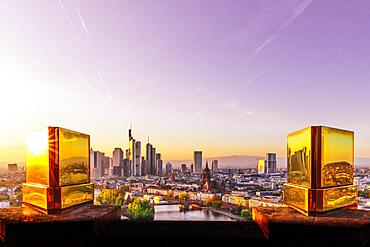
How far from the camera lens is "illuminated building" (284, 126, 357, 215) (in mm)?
1678

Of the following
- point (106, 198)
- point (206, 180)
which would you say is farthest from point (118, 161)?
point (106, 198)

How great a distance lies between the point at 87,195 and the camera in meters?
1.95

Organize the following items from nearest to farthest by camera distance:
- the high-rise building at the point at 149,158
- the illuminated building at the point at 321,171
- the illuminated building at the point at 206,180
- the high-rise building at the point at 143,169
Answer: the illuminated building at the point at 321,171
the high-rise building at the point at 149,158
the high-rise building at the point at 143,169
the illuminated building at the point at 206,180

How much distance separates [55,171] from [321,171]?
1.60 metres

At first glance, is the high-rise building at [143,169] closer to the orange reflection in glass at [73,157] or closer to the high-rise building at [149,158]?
the high-rise building at [149,158]

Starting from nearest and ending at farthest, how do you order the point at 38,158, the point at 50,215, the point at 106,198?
the point at 50,215 < the point at 38,158 < the point at 106,198

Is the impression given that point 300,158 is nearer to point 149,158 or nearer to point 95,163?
point 95,163

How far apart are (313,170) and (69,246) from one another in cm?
144

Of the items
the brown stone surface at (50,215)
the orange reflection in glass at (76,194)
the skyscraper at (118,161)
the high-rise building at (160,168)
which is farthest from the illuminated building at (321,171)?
the high-rise building at (160,168)

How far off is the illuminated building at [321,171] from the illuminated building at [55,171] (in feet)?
4.68

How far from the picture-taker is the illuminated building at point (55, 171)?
1687mm

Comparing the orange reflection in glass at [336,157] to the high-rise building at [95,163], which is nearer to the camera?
the orange reflection in glass at [336,157]

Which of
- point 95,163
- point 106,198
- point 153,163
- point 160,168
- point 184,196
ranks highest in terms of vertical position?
point 95,163

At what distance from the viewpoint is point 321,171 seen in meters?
1.69
